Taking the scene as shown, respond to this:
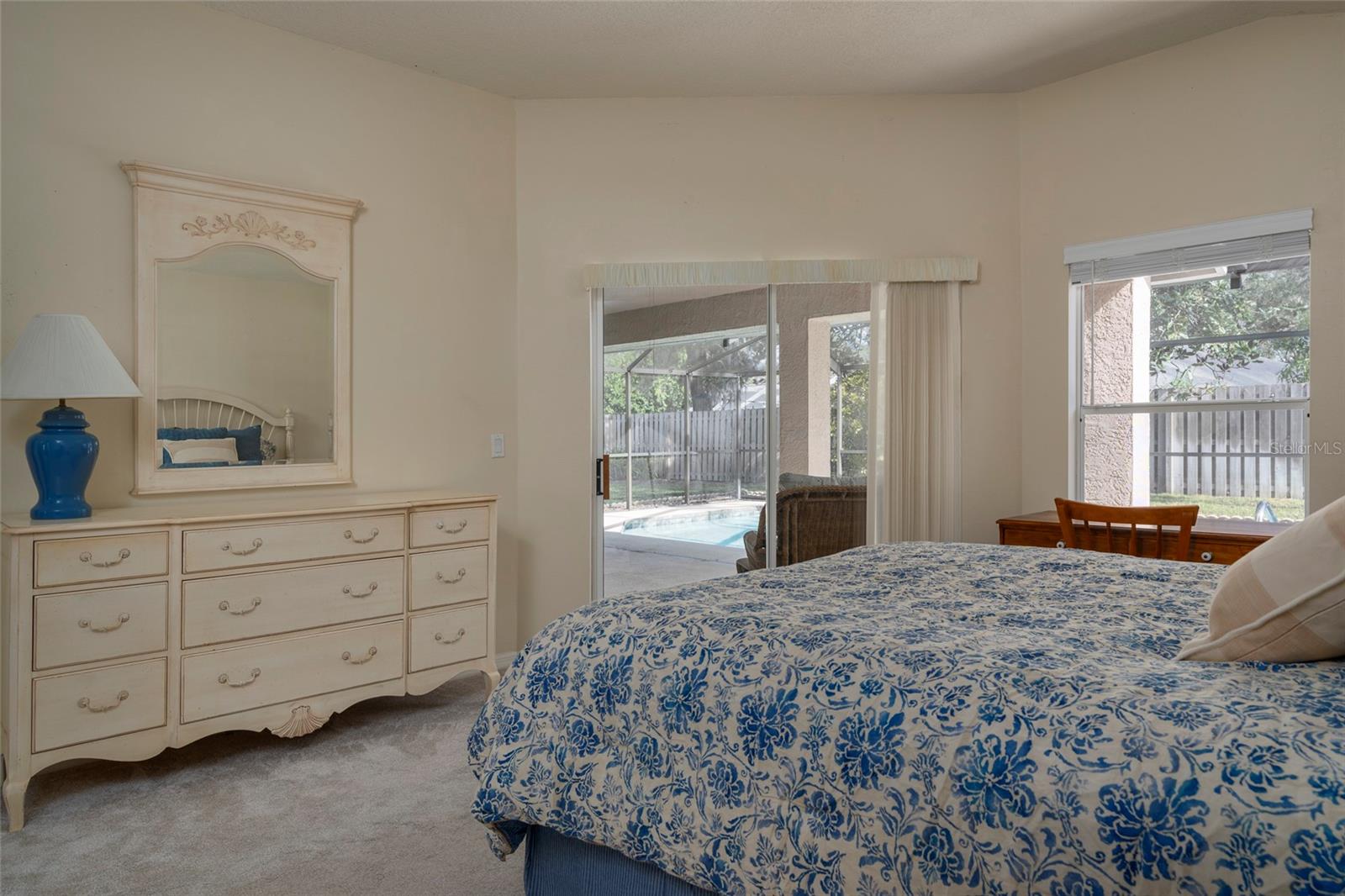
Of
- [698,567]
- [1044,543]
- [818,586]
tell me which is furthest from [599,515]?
[818,586]

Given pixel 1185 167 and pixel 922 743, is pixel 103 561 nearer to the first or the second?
pixel 922 743

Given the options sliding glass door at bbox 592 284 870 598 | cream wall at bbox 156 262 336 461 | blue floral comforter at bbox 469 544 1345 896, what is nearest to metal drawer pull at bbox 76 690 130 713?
cream wall at bbox 156 262 336 461

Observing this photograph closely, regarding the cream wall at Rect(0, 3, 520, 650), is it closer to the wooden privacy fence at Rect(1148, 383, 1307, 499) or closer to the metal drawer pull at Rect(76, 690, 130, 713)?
the metal drawer pull at Rect(76, 690, 130, 713)

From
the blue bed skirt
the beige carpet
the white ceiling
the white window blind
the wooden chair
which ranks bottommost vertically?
the beige carpet

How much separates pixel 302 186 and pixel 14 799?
94.6 inches

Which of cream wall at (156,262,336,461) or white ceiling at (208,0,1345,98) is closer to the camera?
cream wall at (156,262,336,461)

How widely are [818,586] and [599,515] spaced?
2.39m

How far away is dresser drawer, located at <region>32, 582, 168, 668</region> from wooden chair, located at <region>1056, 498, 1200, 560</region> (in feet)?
10.6

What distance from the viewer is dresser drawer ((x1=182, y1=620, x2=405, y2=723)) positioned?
113 inches

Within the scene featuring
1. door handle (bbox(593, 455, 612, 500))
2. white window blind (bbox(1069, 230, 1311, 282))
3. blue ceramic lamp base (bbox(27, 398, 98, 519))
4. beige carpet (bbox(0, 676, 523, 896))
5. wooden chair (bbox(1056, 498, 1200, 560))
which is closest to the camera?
beige carpet (bbox(0, 676, 523, 896))

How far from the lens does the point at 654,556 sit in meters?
4.43

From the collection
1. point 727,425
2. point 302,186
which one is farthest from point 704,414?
point 302,186

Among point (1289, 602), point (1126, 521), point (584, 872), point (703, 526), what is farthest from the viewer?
point (703, 526)

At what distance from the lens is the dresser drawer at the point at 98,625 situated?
8.39ft
